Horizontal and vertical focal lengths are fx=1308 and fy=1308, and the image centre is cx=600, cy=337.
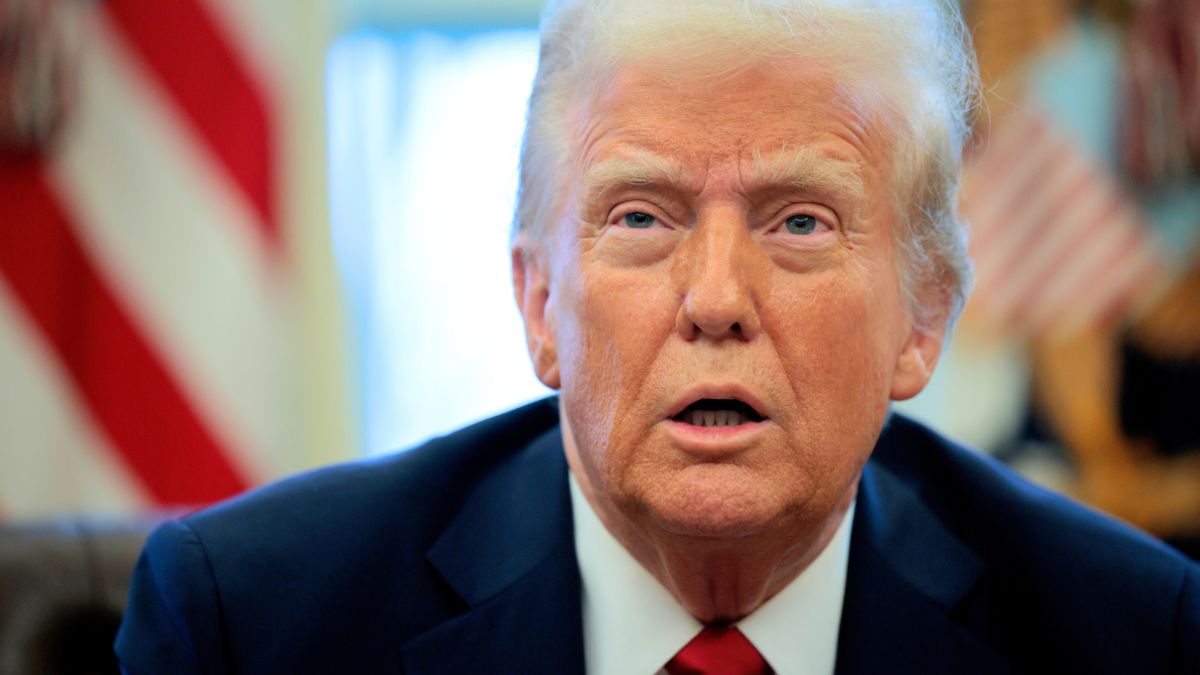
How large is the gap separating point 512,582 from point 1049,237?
1981mm

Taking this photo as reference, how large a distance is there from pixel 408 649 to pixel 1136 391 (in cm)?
214

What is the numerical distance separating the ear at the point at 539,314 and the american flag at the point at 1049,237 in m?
1.69

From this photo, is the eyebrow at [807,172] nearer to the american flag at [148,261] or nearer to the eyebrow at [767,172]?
the eyebrow at [767,172]

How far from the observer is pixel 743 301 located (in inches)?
54.0

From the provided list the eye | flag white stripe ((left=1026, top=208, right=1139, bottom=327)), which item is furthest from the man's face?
flag white stripe ((left=1026, top=208, right=1139, bottom=327))

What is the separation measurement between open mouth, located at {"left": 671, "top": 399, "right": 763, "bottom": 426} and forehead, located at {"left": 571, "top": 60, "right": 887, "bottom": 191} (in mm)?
235

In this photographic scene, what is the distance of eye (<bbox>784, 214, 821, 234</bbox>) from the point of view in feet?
4.78

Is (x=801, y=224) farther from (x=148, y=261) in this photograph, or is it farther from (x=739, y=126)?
(x=148, y=261)

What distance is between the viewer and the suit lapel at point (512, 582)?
1.55m

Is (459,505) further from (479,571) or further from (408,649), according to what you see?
(408,649)

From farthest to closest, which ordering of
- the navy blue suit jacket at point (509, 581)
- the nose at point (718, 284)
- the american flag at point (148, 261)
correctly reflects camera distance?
1. the american flag at point (148, 261)
2. the navy blue suit jacket at point (509, 581)
3. the nose at point (718, 284)

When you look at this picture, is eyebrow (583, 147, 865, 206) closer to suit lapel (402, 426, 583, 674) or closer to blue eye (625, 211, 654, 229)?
blue eye (625, 211, 654, 229)

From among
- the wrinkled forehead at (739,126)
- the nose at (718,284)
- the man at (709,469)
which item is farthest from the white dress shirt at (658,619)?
the wrinkled forehead at (739,126)

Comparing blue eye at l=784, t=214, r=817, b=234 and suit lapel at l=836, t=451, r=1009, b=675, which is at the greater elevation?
blue eye at l=784, t=214, r=817, b=234
